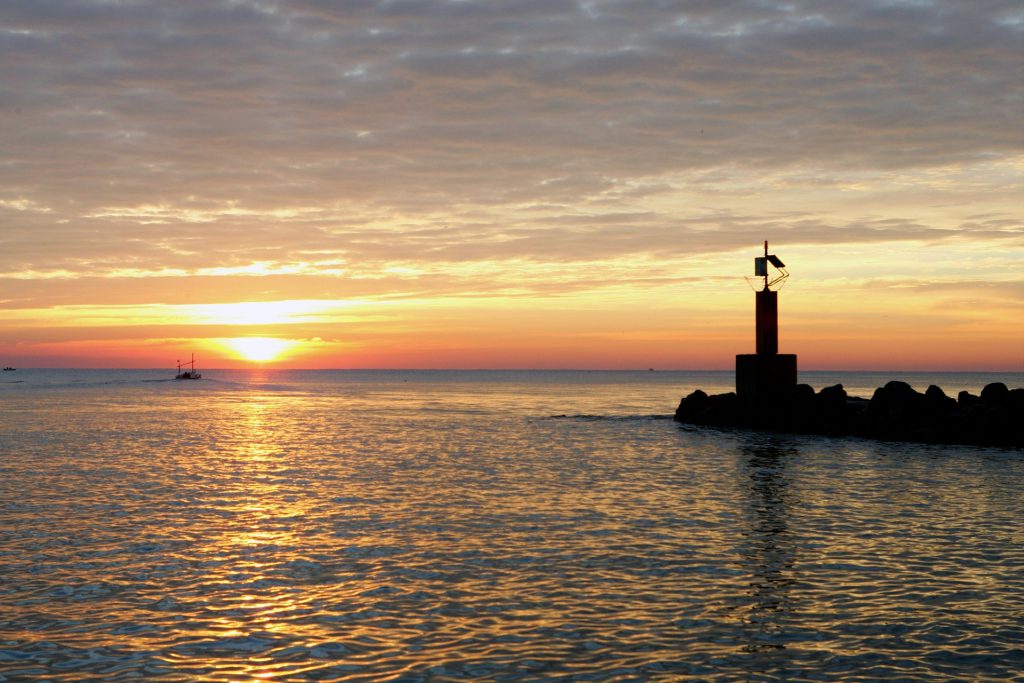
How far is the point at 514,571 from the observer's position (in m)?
15.3

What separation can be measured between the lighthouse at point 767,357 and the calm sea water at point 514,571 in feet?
50.0

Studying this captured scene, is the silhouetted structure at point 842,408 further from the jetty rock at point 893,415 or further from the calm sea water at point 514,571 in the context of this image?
the calm sea water at point 514,571

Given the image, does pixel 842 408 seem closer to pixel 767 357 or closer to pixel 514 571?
pixel 767 357

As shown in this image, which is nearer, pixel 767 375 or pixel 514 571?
pixel 514 571

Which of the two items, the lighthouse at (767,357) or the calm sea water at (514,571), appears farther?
the lighthouse at (767,357)

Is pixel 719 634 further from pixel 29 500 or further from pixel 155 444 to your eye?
pixel 155 444

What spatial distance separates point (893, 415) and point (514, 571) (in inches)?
1350

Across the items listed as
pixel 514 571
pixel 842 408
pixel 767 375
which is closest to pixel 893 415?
pixel 842 408

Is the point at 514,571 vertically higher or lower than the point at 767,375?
lower

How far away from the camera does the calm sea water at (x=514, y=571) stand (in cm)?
1071

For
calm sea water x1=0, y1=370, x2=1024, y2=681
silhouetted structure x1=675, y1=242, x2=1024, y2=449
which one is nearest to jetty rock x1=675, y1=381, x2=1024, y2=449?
silhouetted structure x1=675, y1=242, x2=1024, y2=449

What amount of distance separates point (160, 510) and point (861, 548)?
15897 mm

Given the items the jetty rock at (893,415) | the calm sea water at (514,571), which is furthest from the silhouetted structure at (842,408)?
the calm sea water at (514,571)

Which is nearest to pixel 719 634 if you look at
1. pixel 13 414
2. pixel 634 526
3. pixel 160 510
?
pixel 634 526
